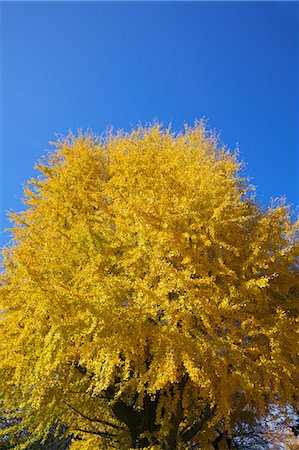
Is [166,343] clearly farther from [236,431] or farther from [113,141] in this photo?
[113,141]

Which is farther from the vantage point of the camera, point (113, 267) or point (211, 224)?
point (113, 267)

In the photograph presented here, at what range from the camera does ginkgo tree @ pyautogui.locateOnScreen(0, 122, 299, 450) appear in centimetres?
514

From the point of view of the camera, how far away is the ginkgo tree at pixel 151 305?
5.14 metres

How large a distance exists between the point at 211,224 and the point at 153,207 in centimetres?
103

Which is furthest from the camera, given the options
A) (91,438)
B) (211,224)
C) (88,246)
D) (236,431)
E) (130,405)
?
(236,431)

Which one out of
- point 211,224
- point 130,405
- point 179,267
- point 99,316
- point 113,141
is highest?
point 113,141

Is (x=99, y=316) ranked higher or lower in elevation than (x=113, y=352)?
higher

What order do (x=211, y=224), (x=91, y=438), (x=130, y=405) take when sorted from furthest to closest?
(x=91, y=438) → (x=130, y=405) → (x=211, y=224)

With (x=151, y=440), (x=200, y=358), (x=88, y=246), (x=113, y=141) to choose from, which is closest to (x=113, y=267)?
(x=88, y=246)

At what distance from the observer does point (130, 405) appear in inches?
292

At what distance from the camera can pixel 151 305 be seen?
5164mm

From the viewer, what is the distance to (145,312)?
5.17m

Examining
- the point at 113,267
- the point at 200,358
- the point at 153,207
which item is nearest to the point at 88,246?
the point at 113,267

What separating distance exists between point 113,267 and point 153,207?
1309mm
